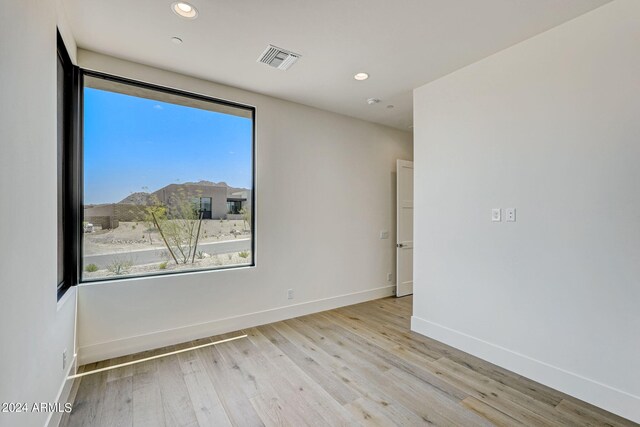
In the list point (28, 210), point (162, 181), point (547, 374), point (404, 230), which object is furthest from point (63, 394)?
point (404, 230)

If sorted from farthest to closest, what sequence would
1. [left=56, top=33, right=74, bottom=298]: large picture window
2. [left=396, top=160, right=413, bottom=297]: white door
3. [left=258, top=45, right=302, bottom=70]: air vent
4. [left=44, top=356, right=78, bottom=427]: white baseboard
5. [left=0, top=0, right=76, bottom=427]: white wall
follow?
[left=396, top=160, right=413, bottom=297]: white door → [left=258, top=45, right=302, bottom=70]: air vent → [left=56, top=33, right=74, bottom=298]: large picture window → [left=44, top=356, right=78, bottom=427]: white baseboard → [left=0, top=0, right=76, bottom=427]: white wall

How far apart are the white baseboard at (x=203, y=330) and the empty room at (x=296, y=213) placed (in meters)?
0.02

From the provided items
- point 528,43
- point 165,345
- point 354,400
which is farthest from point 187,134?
point 528,43

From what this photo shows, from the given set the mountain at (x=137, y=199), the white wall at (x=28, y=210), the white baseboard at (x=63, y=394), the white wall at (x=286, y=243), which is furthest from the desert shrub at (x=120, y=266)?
Answer: the white wall at (x=28, y=210)

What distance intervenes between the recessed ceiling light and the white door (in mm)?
3425

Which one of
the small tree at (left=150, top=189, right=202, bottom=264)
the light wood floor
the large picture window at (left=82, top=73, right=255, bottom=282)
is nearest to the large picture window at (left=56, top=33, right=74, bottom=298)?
the large picture window at (left=82, top=73, right=255, bottom=282)

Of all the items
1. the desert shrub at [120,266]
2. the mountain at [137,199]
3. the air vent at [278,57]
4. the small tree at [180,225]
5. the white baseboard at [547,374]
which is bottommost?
the white baseboard at [547,374]

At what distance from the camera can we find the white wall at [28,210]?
116 cm

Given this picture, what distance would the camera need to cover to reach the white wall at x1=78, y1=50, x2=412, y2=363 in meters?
2.74

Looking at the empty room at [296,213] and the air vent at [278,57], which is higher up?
the air vent at [278,57]

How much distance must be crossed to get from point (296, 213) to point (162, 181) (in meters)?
1.60

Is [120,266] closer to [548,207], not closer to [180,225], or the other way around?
[180,225]

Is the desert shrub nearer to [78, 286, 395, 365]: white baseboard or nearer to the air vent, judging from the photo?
[78, 286, 395, 365]: white baseboard

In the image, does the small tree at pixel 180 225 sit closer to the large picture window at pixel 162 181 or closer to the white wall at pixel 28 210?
the large picture window at pixel 162 181
